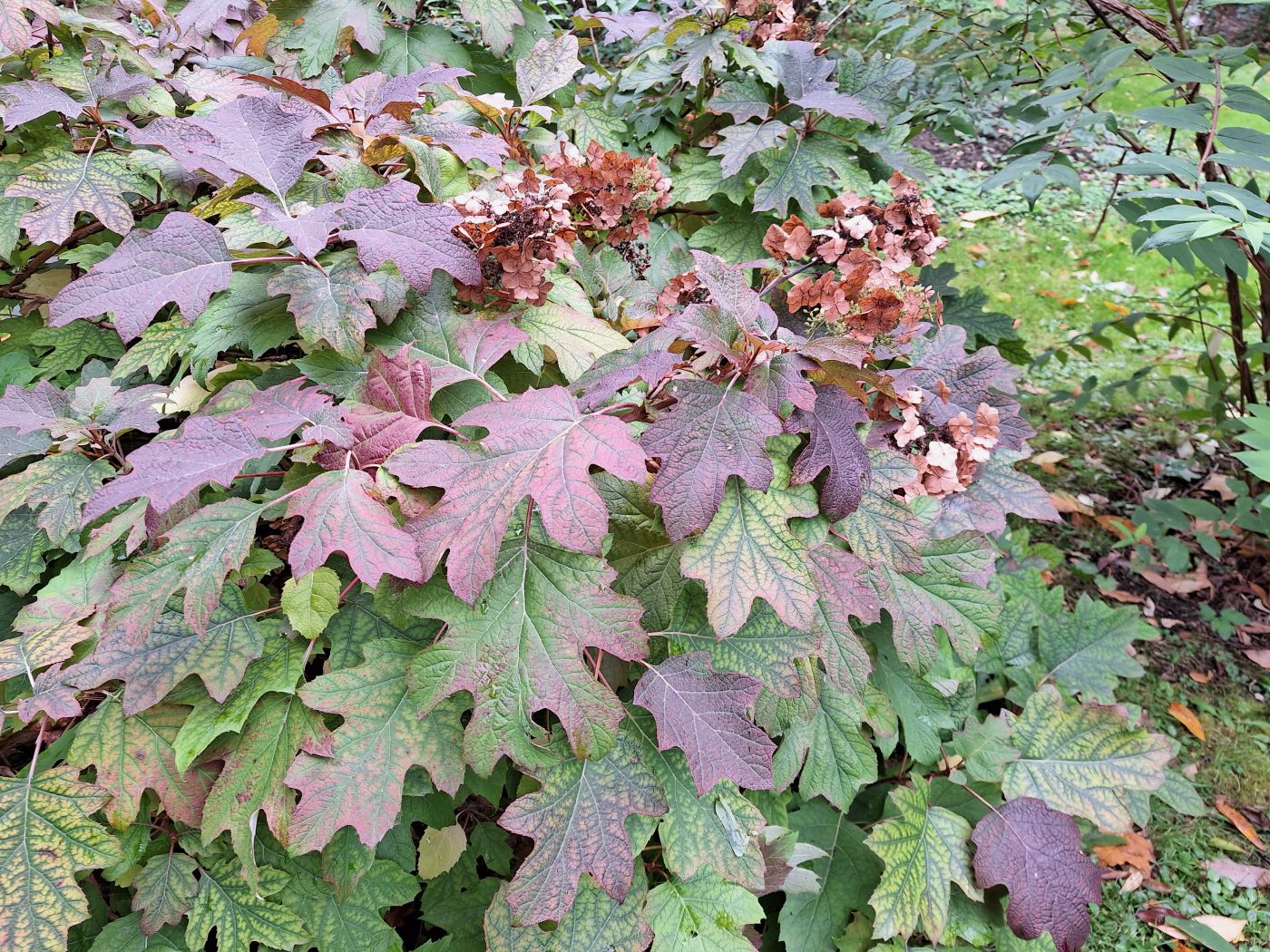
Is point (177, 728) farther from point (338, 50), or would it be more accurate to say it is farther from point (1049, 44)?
point (1049, 44)

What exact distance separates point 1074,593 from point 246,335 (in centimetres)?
332

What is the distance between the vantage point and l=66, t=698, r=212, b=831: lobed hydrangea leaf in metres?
1.06

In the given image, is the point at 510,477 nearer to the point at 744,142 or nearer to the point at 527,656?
the point at 527,656

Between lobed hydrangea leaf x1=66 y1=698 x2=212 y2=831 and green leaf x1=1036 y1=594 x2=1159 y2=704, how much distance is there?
1.91 m

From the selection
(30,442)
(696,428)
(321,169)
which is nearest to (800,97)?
(321,169)

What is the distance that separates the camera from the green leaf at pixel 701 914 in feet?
3.91

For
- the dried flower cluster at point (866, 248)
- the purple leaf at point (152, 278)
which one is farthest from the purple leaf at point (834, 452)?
the purple leaf at point (152, 278)

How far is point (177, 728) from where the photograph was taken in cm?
109

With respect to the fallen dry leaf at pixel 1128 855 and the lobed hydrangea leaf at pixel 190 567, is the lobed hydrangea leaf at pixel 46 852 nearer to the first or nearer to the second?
the lobed hydrangea leaf at pixel 190 567

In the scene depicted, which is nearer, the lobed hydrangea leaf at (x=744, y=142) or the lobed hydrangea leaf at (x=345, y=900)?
the lobed hydrangea leaf at (x=345, y=900)

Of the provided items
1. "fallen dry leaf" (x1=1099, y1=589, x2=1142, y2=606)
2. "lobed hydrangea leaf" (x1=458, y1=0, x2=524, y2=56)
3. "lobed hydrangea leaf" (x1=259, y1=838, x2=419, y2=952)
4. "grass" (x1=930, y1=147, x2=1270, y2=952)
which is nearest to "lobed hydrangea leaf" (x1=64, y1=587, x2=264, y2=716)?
"lobed hydrangea leaf" (x1=259, y1=838, x2=419, y2=952)

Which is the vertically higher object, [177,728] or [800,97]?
[800,97]

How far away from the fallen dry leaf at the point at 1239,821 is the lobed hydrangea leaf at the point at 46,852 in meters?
3.14

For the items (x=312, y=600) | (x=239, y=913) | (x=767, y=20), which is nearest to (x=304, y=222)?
(x=312, y=600)
